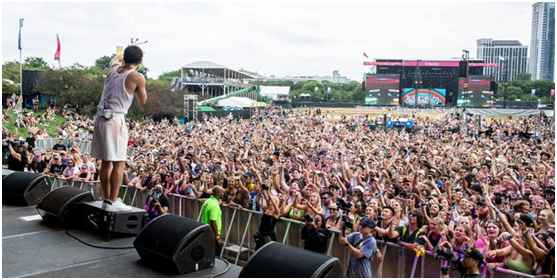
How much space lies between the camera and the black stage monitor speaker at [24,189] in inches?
279

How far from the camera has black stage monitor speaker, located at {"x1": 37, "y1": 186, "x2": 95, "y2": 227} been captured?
564 cm

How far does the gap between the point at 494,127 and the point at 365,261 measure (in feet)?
82.7

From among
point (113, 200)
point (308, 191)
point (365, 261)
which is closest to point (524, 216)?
point (365, 261)

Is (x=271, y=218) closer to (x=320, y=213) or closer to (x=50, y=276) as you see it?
(x=320, y=213)

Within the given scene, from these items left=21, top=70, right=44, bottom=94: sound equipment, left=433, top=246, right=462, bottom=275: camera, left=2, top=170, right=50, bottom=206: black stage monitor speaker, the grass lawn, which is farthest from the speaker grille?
left=21, top=70, right=44, bottom=94: sound equipment

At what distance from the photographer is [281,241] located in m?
7.34

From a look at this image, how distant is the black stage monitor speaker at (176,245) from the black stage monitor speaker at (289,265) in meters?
0.75

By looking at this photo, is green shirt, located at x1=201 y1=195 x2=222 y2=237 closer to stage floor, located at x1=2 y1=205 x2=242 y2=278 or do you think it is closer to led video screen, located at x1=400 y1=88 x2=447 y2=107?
stage floor, located at x1=2 y1=205 x2=242 y2=278

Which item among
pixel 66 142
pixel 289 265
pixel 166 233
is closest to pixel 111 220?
pixel 166 233

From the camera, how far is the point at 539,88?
296 feet

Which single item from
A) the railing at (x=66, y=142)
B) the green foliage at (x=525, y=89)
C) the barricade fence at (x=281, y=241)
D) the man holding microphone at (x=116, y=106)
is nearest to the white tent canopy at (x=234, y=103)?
the railing at (x=66, y=142)

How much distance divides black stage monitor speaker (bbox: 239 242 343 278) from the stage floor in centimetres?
79

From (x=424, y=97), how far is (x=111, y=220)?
79007 millimetres

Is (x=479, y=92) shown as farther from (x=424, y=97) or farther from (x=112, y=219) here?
(x=112, y=219)
